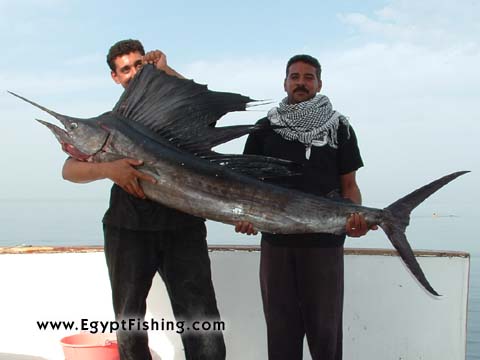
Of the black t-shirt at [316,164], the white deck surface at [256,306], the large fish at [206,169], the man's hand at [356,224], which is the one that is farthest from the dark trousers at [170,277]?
the white deck surface at [256,306]

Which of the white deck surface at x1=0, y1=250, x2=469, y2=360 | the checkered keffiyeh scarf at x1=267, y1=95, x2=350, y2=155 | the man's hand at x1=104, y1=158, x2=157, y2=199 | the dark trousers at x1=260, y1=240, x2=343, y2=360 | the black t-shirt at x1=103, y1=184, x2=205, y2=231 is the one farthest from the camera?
the white deck surface at x1=0, y1=250, x2=469, y2=360

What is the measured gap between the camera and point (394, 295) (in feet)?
11.5

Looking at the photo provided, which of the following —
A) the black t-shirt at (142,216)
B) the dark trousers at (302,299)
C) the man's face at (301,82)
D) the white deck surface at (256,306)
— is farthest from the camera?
the white deck surface at (256,306)

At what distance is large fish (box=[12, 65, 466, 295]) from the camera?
2410 millimetres

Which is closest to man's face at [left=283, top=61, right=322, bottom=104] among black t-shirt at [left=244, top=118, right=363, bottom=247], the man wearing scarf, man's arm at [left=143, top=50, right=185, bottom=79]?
the man wearing scarf

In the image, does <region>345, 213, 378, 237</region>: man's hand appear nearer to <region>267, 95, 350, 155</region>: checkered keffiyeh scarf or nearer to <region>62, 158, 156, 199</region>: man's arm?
<region>267, 95, 350, 155</region>: checkered keffiyeh scarf

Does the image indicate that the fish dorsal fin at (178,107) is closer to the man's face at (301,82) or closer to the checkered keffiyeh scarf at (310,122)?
the checkered keffiyeh scarf at (310,122)

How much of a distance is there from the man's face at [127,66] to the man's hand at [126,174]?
0.58 meters

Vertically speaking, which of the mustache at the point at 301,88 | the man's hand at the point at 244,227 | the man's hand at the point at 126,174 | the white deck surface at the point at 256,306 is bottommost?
the white deck surface at the point at 256,306

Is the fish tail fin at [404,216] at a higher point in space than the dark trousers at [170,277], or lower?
higher

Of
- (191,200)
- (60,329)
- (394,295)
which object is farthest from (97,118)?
(394,295)

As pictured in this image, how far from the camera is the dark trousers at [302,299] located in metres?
2.62

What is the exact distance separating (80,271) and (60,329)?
0.43 meters

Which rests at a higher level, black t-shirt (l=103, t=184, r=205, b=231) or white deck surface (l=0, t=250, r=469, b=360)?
black t-shirt (l=103, t=184, r=205, b=231)
